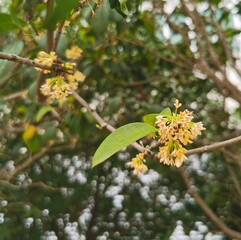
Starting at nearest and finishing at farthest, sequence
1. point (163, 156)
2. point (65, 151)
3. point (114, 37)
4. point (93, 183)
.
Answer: point (163, 156) < point (114, 37) < point (65, 151) < point (93, 183)

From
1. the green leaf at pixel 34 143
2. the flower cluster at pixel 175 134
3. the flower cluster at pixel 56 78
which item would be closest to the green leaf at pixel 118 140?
the flower cluster at pixel 175 134

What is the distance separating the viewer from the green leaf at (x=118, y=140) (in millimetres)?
572

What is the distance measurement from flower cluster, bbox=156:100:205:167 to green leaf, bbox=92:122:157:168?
50 mm

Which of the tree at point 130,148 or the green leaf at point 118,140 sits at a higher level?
the tree at point 130,148

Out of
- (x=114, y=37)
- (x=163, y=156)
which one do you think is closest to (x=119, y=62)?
(x=114, y=37)

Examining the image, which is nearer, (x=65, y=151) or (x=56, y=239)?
(x=65, y=151)

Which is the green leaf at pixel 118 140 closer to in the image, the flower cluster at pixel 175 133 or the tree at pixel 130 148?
the flower cluster at pixel 175 133

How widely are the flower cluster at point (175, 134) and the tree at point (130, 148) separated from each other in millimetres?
1043

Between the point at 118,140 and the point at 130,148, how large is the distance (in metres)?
1.53

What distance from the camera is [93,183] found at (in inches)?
106

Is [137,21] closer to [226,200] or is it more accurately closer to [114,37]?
[114,37]

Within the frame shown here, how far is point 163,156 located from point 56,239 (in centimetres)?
222

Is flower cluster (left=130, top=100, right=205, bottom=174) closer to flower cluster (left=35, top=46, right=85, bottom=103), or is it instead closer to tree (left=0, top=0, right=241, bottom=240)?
flower cluster (left=35, top=46, right=85, bottom=103)

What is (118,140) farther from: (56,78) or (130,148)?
(130,148)
